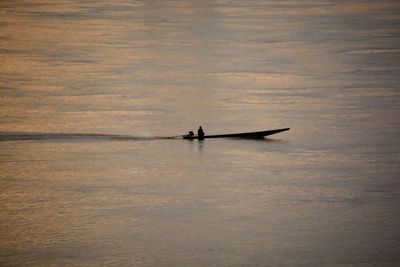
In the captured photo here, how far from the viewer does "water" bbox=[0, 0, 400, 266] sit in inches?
583

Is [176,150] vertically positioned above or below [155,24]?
below

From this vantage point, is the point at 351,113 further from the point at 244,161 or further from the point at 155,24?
the point at 155,24

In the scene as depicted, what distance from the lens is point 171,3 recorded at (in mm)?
57094

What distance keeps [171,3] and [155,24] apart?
1190 cm

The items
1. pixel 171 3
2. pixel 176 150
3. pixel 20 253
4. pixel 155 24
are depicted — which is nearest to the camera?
pixel 20 253

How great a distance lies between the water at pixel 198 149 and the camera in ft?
48.6

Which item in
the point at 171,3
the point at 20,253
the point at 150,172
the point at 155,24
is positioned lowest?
the point at 20,253

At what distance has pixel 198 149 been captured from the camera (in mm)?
20953

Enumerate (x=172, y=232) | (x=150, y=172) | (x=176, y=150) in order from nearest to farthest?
(x=172, y=232), (x=150, y=172), (x=176, y=150)

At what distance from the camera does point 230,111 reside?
25.6 metres

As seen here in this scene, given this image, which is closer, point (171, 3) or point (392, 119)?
point (392, 119)

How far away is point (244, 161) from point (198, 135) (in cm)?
203

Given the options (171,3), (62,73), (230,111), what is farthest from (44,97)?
(171,3)

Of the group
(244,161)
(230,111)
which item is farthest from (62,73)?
(244,161)
